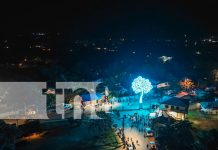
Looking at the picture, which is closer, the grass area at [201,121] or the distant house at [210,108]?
the grass area at [201,121]

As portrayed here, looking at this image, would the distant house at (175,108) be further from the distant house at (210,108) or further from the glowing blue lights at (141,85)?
the glowing blue lights at (141,85)

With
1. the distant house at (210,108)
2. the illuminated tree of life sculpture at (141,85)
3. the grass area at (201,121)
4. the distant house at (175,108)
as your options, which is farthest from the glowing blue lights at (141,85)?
the distant house at (210,108)

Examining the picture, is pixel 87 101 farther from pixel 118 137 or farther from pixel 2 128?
pixel 2 128

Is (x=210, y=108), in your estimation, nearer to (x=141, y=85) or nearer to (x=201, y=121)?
(x=201, y=121)

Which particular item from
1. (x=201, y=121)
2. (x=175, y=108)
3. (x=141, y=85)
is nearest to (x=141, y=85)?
(x=141, y=85)

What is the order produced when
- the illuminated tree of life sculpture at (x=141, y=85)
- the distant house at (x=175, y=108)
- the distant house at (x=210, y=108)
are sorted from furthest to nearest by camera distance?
1. the illuminated tree of life sculpture at (x=141, y=85)
2. the distant house at (x=210, y=108)
3. the distant house at (x=175, y=108)

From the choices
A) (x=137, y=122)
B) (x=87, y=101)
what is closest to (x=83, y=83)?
(x=87, y=101)

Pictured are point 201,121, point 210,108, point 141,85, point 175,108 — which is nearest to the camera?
point 201,121
